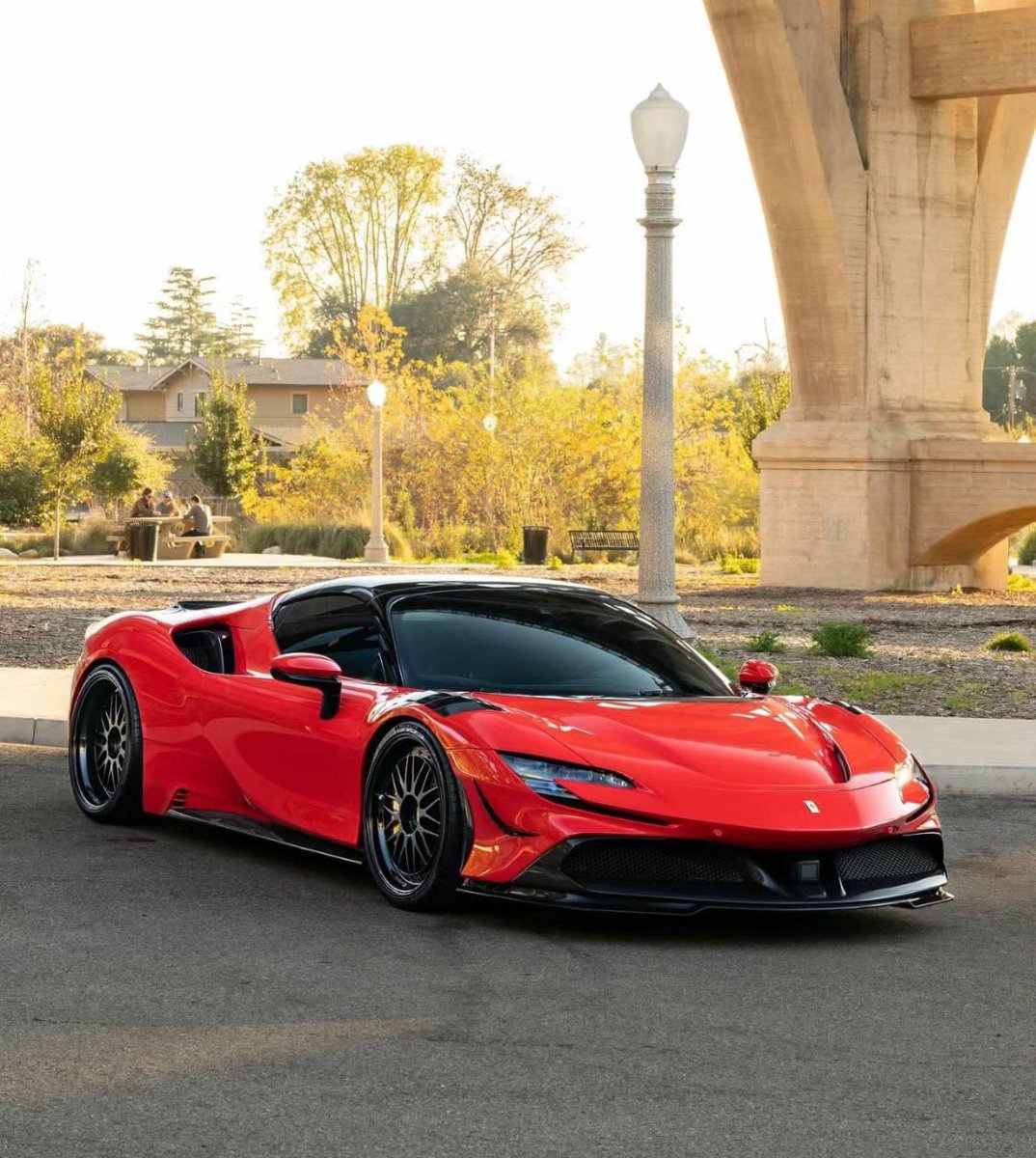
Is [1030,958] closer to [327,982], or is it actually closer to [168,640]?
[327,982]

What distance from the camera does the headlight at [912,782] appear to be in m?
7.40

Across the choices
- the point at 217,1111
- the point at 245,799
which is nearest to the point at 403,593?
the point at 245,799

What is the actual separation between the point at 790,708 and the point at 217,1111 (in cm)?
372

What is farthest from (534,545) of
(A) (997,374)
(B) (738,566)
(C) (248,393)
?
(A) (997,374)

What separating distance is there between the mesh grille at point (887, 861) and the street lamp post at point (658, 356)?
269 inches

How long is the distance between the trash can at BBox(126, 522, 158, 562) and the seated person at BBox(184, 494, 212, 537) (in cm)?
145

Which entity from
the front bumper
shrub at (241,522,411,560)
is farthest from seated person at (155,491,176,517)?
the front bumper

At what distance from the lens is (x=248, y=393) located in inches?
3782

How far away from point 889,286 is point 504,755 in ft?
79.3

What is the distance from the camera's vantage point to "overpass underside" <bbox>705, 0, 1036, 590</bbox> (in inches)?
1139

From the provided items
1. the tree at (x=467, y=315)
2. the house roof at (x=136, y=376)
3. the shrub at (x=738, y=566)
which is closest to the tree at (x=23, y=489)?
the shrub at (x=738, y=566)

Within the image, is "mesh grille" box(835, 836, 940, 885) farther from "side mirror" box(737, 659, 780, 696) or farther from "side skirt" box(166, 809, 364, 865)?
"side skirt" box(166, 809, 364, 865)

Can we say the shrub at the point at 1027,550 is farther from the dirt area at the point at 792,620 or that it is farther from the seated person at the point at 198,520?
the seated person at the point at 198,520

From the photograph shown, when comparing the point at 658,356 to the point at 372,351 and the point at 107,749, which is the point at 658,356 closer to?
the point at 107,749
